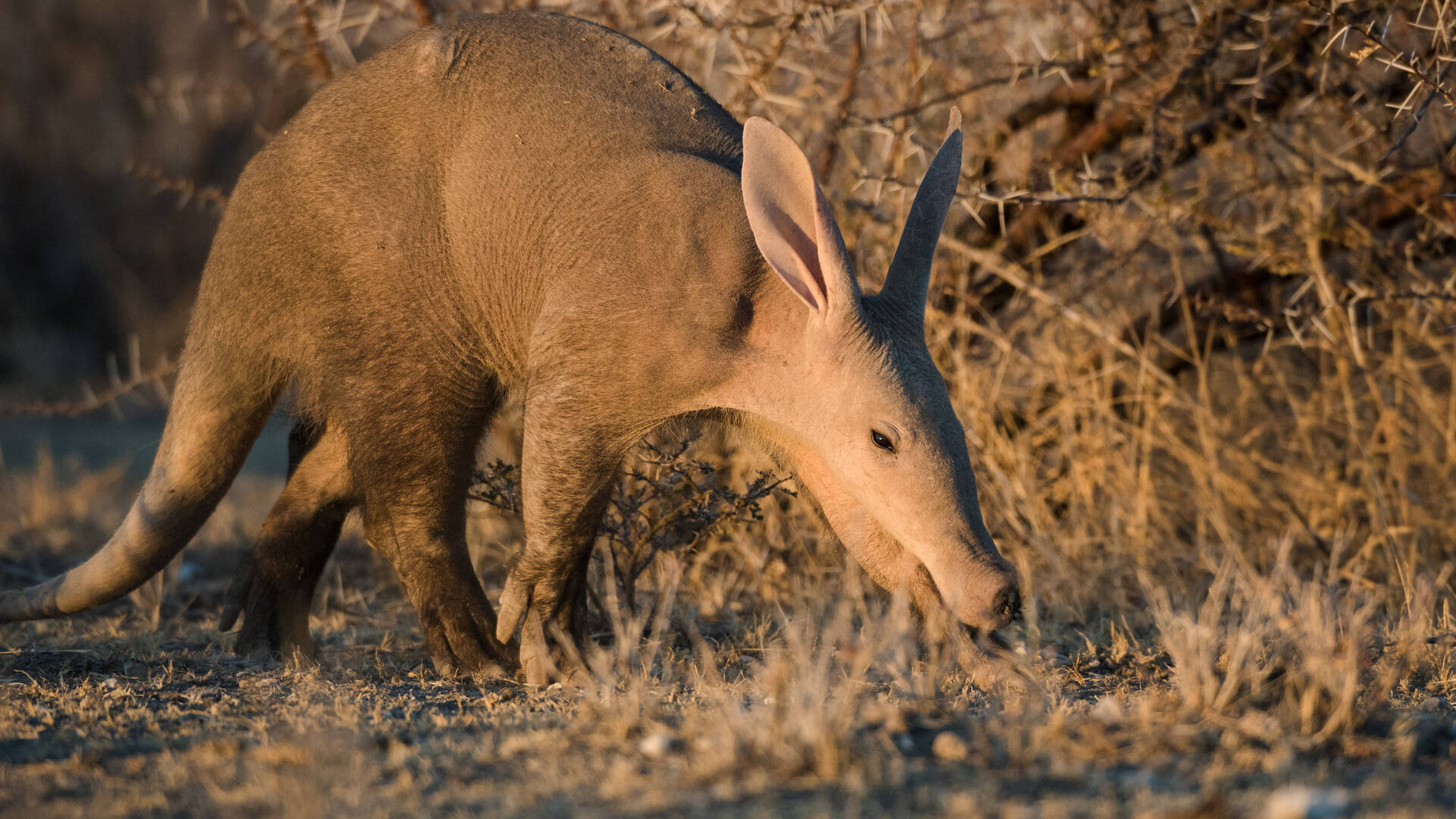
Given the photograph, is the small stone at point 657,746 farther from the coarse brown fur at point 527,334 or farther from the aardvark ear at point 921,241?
the aardvark ear at point 921,241

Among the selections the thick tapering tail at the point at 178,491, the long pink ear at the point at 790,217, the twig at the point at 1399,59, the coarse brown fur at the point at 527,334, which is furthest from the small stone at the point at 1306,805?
the thick tapering tail at the point at 178,491

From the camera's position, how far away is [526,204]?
3.65 m

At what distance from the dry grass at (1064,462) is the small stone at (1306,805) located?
0.44 m

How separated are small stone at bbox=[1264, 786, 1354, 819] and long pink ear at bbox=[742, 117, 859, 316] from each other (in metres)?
1.56

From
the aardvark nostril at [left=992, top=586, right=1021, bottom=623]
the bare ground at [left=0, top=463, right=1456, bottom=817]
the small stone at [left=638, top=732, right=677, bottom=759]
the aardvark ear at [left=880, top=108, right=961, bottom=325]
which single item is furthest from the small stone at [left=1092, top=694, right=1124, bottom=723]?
the aardvark ear at [left=880, top=108, right=961, bottom=325]

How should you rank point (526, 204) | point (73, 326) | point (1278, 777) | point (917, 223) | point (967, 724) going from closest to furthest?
point (1278, 777) → point (967, 724) → point (917, 223) → point (526, 204) → point (73, 326)

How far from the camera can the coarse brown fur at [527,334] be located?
3.22 meters

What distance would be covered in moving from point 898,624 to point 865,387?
0.66 metres

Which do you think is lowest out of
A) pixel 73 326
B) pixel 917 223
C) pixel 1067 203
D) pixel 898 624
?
pixel 898 624

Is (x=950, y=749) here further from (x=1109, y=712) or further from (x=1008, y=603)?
(x=1008, y=603)

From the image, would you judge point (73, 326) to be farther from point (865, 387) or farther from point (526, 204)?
point (865, 387)

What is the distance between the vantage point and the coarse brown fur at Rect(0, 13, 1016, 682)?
3221 mm

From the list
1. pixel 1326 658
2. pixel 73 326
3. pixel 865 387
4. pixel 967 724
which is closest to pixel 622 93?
pixel 865 387

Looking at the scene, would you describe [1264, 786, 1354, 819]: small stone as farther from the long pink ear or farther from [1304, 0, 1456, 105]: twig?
[1304, 0, 1456, 105]: twig
